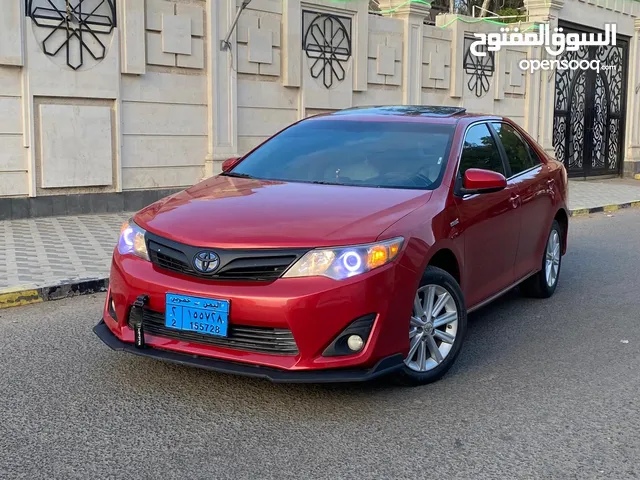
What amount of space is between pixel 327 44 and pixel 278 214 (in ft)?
34.2

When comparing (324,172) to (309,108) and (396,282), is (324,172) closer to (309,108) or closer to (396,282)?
(396,282)

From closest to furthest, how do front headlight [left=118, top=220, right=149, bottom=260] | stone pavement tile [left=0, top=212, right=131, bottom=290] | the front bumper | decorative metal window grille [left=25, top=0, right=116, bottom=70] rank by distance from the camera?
1. the front bumper
2. front headlight [left=118, top=220, right=149, bottom=260]
3. stone pavement tile [left=0, top=212, right=131, bottom=290]
4. decorative metal window grille [left=25, top=0, right=116, bottom=70]

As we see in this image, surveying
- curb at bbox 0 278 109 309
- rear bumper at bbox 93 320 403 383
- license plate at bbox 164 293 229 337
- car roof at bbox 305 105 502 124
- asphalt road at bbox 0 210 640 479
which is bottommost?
asphalt road at bbox 0 210 640 479

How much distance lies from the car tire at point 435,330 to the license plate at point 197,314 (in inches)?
40.6

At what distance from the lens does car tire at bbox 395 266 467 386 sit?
4.34 m

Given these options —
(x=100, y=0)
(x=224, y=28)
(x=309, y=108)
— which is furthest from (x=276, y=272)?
(x=309, y=108)

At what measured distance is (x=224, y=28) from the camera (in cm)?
1232

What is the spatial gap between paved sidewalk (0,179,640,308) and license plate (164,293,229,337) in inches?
120

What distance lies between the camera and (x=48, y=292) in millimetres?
6695

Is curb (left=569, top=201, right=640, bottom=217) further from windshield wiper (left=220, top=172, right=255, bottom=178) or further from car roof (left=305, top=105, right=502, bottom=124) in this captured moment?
windshield wiper (left=220, top=172, right=255, bottom=178)

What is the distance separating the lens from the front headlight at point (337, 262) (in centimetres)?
389

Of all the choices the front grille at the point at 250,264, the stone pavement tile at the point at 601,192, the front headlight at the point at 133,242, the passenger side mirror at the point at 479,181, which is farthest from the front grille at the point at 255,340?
the stone pavement tile at the point at 601,192

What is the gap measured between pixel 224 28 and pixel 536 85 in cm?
1045

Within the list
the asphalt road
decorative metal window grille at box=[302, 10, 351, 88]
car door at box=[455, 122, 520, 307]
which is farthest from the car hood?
decorative metal window grille at box=[302, 10, 351, 88]
